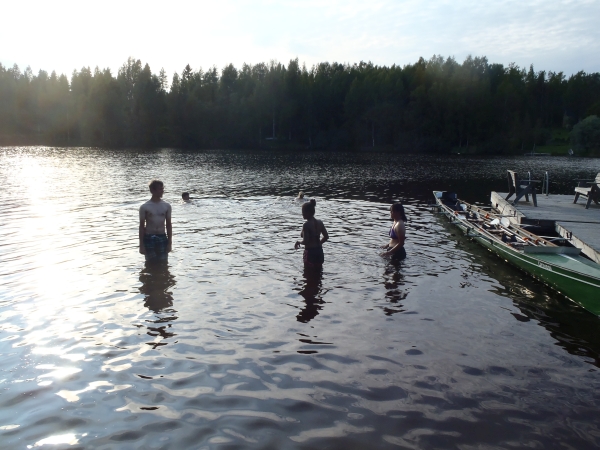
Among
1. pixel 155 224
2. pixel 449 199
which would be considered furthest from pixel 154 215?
pixel 449 199

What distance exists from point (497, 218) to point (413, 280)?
803 centimetres

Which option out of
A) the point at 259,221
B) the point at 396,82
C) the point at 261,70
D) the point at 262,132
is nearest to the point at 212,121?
the point at 262,132

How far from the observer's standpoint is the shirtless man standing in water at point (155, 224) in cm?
1194

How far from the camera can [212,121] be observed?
396 feet

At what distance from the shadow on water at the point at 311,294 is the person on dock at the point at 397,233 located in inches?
102

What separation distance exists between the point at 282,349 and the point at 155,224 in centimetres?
522

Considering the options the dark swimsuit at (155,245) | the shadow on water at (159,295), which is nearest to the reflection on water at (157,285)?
the shadow on water at (159,295)

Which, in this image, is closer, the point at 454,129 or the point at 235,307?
the point at 235,307

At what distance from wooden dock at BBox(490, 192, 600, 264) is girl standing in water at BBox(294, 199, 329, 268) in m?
7.82

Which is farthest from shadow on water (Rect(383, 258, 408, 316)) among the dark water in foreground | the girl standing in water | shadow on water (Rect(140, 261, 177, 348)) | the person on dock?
shadow on water (Rect(140, 261, 177, 348))

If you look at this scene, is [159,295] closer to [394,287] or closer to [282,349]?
[282,349]

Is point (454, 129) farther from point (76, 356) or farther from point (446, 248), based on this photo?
point (76, 356)

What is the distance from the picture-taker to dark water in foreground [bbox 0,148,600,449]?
6.56 metres

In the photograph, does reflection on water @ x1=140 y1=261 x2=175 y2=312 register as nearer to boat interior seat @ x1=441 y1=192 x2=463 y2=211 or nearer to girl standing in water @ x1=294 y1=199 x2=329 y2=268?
girl standing in water @ x1=294 y1=199 x2=329 y2=268
